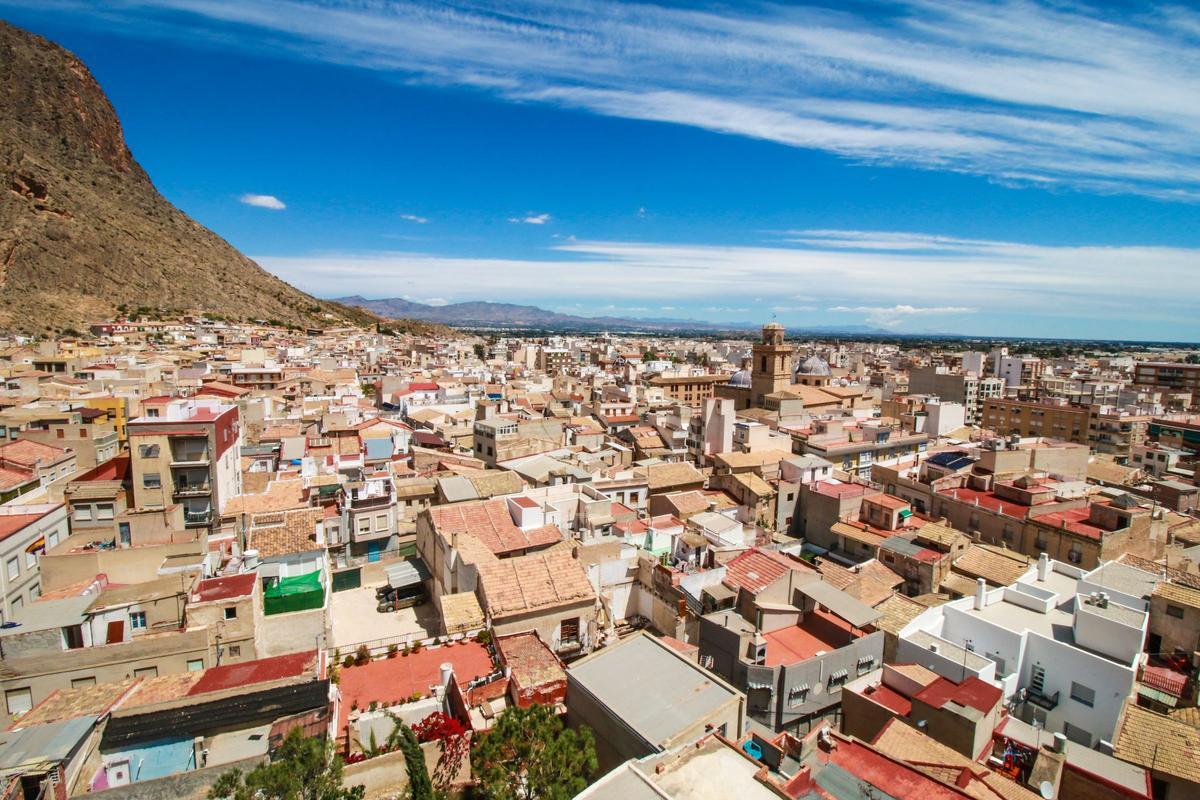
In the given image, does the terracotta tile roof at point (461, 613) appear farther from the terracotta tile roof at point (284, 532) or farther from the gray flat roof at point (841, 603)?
the gray flat roof at point (841, 603)

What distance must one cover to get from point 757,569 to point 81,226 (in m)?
129

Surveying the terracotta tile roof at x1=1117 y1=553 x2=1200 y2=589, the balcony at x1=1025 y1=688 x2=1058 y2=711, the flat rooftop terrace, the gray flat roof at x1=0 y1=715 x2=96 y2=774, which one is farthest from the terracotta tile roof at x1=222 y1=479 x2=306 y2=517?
the terracotta tile roof at x1=1117 y1=553 x2=1200 y2=589

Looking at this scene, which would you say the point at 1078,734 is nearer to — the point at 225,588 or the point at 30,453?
the point at 225,588

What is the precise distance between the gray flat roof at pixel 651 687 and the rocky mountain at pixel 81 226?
106 metres

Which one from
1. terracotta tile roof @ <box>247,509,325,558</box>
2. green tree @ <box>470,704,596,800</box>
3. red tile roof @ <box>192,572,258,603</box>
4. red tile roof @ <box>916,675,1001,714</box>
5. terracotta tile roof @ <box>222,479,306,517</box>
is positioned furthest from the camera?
terracotta tile roof @ <box>222,479,306,517</box>

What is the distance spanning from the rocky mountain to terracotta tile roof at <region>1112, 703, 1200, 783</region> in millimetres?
115844

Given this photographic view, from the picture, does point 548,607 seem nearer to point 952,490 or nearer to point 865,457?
point 952,490

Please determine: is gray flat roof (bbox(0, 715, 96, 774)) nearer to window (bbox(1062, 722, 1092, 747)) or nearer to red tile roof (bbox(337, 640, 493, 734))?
red tile roof (bbox(337, 640, 493, 734))

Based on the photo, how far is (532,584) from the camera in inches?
825

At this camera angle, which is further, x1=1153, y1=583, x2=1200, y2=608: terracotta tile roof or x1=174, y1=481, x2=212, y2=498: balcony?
x1=174, y1=481, x2=212, y2=498: balcony

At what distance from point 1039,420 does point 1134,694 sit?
58.9 m

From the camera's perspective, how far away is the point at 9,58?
117000 millimetres

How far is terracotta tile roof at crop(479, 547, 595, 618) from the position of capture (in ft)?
65.7

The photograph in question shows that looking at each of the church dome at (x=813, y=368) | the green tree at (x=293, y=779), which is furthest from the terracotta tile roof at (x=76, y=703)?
the church dome at (x=813, y=368)
